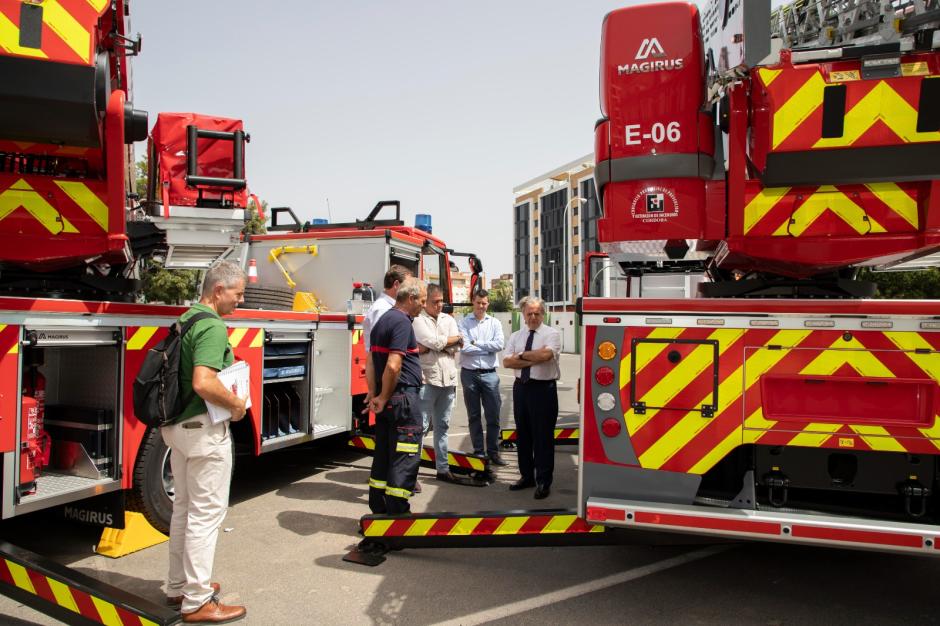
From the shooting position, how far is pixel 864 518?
3.29 meters

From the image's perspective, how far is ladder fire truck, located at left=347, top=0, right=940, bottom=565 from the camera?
3252mm

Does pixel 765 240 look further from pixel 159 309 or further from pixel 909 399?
pixel 159 309

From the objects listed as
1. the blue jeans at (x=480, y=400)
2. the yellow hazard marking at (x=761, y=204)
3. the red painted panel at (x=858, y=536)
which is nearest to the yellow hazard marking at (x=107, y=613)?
the red painted panel at (x=858, y=536)

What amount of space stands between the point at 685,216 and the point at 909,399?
4.61 feet

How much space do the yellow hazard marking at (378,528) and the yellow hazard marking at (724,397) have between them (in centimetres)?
180

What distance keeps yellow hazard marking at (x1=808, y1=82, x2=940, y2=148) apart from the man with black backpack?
326 cm

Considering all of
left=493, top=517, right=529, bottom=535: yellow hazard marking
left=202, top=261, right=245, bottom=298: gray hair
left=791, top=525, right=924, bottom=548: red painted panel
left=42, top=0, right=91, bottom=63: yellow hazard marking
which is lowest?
left=493, top=517, right=529, bottom=535: yellow hazard marking

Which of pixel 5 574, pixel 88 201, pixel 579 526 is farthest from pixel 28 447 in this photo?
pixel 579 526

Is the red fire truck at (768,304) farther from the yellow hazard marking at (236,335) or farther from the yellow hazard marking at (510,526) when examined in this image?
the yellow hazard marking at (236,335)

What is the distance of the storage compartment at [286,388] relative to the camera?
562cm

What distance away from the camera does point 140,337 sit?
14.0ft

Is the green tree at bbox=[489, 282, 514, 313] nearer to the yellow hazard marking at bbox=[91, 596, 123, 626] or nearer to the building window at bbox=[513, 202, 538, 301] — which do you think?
the building window at bbox=[513, 202, 538, 301]

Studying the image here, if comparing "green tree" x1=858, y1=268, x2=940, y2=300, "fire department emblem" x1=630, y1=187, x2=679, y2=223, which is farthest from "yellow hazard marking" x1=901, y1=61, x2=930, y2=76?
"green tree" x1=858, y1=268, x2=940, y2=300

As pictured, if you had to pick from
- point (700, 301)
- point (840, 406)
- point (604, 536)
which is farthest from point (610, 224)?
point (604, 536)
